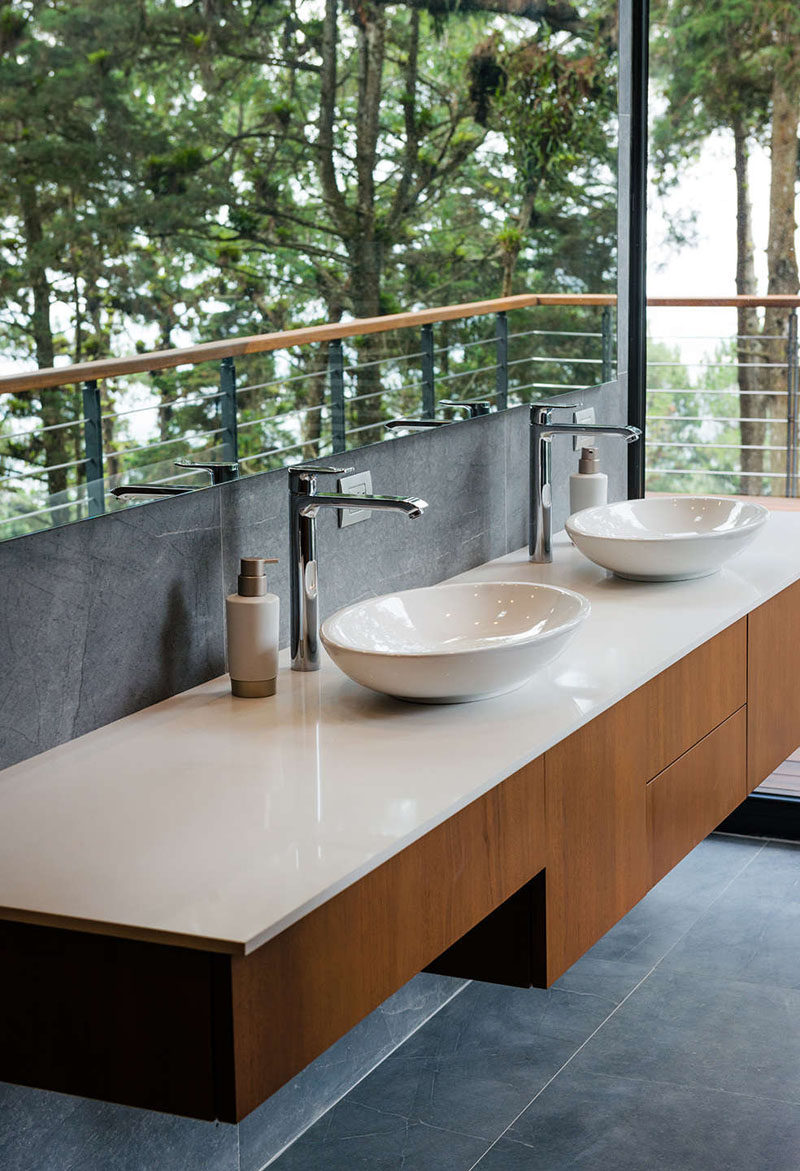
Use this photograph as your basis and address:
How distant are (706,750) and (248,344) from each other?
2.99 feet

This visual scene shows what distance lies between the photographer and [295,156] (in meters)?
2.04

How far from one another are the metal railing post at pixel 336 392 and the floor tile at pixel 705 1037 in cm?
121

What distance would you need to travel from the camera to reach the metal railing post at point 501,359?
8.71ft

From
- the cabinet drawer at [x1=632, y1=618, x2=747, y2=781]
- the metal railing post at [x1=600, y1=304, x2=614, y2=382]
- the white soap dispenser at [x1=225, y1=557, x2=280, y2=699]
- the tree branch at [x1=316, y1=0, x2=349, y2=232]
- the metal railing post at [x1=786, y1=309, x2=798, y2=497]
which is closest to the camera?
the white soap dispenser at [x1=225, y1=557, x2=280, y2=699]

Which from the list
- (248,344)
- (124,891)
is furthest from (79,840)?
(248,344)

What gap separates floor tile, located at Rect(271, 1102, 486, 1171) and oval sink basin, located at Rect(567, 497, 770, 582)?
0.97 m

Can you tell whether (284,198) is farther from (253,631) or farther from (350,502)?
(253,631)

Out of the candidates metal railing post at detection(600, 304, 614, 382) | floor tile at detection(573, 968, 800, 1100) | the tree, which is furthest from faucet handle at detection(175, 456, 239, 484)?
the tree

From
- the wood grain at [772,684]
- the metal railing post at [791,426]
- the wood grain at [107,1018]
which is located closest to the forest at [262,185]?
the wood grain at [107,1018]

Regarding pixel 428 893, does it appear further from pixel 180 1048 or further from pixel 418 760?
pixel 180 1048

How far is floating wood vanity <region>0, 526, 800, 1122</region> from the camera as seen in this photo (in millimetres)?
1228

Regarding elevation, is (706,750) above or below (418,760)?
below

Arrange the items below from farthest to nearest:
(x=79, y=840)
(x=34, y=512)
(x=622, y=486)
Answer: (x=622, y=486)
(x=34, y=512)
(x=79, y=840)

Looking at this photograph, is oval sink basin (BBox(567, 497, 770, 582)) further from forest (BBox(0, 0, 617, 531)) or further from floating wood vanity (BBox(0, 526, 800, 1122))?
forest (BBox(0, 0, 617, 531))
